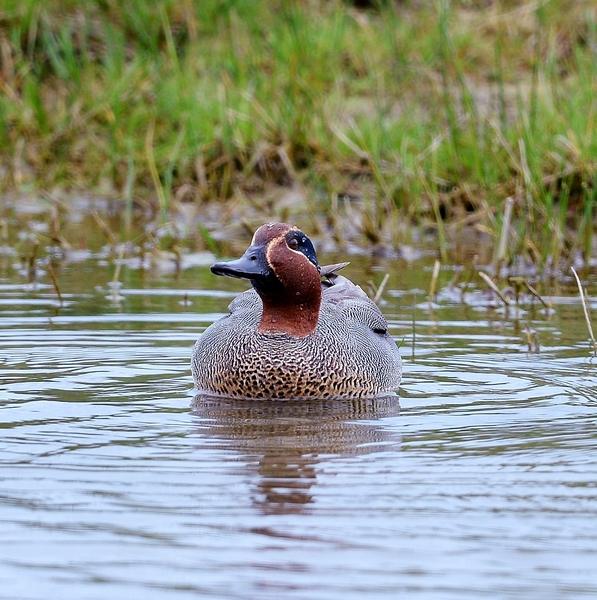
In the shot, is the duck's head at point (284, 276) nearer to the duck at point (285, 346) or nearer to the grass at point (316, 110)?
the duck at point (285, 346)

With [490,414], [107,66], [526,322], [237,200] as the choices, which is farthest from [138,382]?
[107,66]

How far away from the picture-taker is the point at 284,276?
17.2 ft

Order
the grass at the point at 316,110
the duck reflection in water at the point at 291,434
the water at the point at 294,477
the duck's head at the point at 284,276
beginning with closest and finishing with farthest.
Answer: the water at the point at 294,477 → the duck reflection in water at the point at 291,434 → the duck's head at the point at 284,276 → the grass at the point at 316,110

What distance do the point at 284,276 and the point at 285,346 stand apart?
0.91 ft

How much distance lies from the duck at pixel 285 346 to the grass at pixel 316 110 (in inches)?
106

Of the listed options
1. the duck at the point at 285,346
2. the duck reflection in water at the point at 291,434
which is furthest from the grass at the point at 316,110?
the duck reflection in water at the point at 291,434

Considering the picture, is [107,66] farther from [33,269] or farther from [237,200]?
[33,269]

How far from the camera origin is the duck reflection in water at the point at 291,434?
3846 millimetres

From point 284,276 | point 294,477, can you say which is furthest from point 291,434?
point 284,276

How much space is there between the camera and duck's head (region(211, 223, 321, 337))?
5145 mm

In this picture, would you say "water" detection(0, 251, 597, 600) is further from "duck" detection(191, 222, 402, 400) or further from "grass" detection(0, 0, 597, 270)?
"grass" detection(0, 0, 597, 270)

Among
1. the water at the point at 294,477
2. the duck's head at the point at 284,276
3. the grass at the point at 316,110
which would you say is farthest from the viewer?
the grass at the point at 316,110

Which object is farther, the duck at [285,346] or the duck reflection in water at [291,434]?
the duck at [285,346]

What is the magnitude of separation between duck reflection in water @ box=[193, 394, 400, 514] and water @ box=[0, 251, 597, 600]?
1 centimetres
